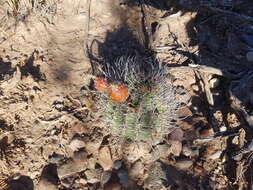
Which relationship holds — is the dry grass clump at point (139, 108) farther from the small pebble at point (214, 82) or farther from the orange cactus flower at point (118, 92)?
the small pebble at point (214, 82)

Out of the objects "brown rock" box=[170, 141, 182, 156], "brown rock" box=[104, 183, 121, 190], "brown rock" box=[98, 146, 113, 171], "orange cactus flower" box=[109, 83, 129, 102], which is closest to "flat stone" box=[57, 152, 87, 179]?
"brown rock" box=[98, 146, 113, 171]

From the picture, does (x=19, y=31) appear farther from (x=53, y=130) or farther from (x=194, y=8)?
(x=194, y=8)

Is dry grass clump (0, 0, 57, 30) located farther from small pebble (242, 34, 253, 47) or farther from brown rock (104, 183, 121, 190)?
small pebble (242, 34, 253, 47)

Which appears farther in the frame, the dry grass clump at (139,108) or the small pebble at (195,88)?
the small pebble at (195,88)

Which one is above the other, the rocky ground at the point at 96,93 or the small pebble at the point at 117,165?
the rocky ground at the point at 96,93

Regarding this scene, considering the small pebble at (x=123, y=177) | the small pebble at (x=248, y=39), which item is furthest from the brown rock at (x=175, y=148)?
the small pebble at (x=248, y=39)

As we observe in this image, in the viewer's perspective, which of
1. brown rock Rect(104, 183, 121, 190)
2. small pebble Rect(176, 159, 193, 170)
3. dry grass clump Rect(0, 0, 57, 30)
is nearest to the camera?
brown rock Rect(104, 183, 121, 190)
